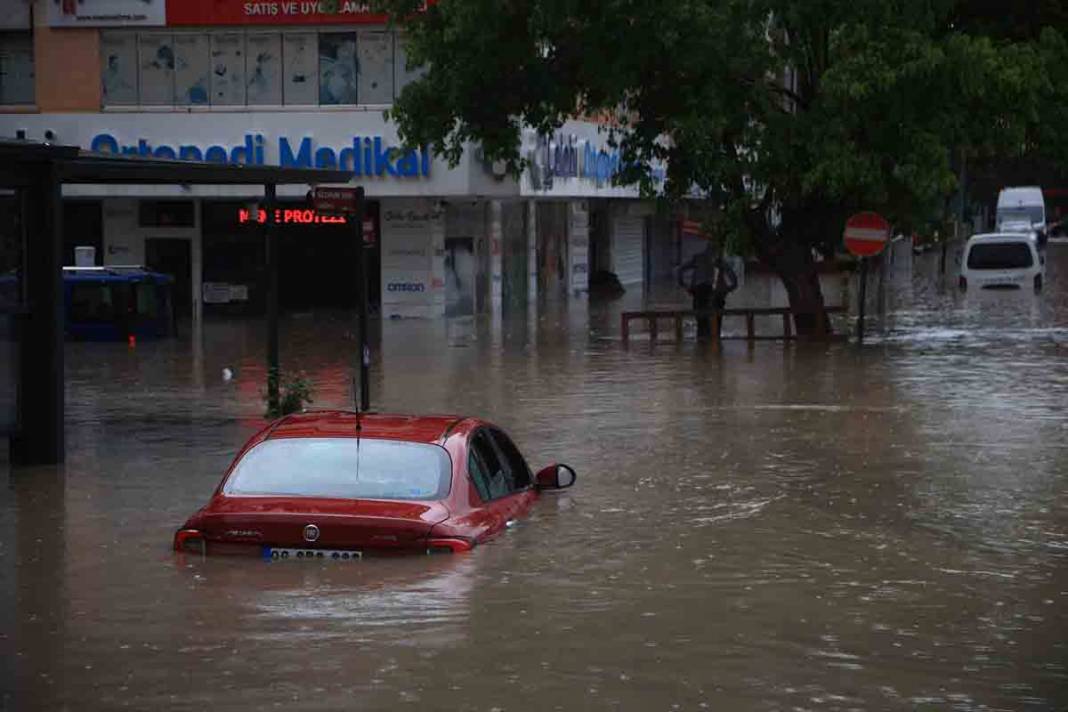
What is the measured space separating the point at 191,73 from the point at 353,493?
3420 cm

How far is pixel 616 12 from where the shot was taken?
3338 centimetres

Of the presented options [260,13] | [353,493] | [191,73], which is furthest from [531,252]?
[353,493]

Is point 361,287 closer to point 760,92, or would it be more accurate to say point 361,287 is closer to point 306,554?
point 306,554

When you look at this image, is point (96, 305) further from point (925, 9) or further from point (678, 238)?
point (678, 238)

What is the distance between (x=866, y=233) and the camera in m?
34.5

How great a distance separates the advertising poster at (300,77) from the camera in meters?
44.2

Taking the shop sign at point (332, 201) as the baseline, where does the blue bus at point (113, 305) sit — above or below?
below

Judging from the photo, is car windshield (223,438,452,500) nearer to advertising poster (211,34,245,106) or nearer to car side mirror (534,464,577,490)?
car side mirror (534,464,577,490)

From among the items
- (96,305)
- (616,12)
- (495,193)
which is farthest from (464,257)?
(616,12)

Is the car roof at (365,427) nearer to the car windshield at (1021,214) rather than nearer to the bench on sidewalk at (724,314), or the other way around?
the bench on sidewalk at (724,314)

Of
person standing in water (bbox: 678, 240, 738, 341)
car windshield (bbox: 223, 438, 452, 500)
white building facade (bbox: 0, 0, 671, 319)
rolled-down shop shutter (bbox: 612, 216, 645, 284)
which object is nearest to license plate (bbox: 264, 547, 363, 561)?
car windshield (bbox: 223, 438, 452, 500)

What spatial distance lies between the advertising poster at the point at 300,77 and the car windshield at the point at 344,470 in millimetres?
32593

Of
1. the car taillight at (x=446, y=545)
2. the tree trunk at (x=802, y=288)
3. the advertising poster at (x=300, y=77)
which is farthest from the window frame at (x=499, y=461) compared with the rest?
the advertising poster at (x=300, y=77)

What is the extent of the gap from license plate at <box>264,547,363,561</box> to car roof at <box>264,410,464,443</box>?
1080 millimetres
